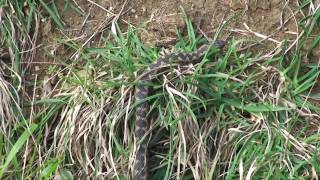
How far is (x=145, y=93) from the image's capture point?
21.4 feet

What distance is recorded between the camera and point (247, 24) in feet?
22.5

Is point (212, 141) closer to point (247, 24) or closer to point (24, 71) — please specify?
point (247, 24)

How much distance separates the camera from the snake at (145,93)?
21.1ft

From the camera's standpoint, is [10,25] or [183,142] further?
[10,25]

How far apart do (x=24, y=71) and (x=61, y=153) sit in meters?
0.89

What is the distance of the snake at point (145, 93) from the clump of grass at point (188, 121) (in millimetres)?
58

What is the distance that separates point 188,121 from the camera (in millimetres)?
6418

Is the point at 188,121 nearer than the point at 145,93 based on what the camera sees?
Yes

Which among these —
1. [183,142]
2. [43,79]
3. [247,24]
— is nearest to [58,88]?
[43,79]

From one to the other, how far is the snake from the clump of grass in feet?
0.19

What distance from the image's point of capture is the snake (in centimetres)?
644

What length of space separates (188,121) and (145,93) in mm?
429

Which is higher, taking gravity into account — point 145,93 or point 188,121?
point 145,93

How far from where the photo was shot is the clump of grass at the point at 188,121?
637 cm
